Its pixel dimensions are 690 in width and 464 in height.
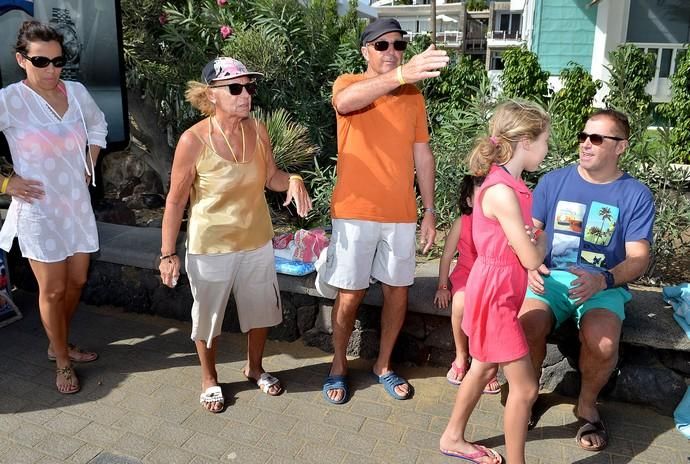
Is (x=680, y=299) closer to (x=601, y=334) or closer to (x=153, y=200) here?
(x=601, y=334)

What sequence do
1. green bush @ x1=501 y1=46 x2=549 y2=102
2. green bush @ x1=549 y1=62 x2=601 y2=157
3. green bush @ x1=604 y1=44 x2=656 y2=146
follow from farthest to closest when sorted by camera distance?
green bush @ x1=549 y1=62 x2=601 y2=157 < green bush @ x1=501 y1=46 x2=549 y2=102 < green bush @ x1=604 y1=44 x2=656 y2=146

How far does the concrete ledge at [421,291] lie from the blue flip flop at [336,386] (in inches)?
20.7

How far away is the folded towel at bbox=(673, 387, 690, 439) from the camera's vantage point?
294 cm

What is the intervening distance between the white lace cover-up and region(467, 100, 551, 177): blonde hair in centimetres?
211

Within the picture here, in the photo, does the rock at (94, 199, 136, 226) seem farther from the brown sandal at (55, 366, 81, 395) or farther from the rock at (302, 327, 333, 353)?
the rock at (302, 327, 333, 353)

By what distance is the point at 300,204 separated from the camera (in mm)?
2996

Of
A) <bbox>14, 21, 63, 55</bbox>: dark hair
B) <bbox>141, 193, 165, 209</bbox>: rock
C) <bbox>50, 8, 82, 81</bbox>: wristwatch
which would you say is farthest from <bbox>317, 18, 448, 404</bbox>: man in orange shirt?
<bbox>141, 193, 165, 209</bbox>: rock

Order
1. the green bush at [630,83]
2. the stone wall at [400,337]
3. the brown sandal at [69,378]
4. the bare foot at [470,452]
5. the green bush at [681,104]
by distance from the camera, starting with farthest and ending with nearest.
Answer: the green bush at [681,104] < the green bush at [630,83] < the brown sandal at [69,378] < the stone wall at [400,337] < the bare foot at [470,452]

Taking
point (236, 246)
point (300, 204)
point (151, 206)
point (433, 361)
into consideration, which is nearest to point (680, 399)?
point (433, 361)

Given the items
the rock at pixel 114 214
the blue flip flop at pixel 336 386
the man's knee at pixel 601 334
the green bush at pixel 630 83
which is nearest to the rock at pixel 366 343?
the blue flip flop at pixel 336 386

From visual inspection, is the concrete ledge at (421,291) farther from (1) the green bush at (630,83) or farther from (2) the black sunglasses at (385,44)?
(1) the green bush at (630,83)

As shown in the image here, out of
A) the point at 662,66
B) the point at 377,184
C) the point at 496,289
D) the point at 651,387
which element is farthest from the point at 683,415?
the point at 662,66

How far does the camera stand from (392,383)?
3.28 m

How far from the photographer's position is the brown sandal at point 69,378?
10.6 feet
